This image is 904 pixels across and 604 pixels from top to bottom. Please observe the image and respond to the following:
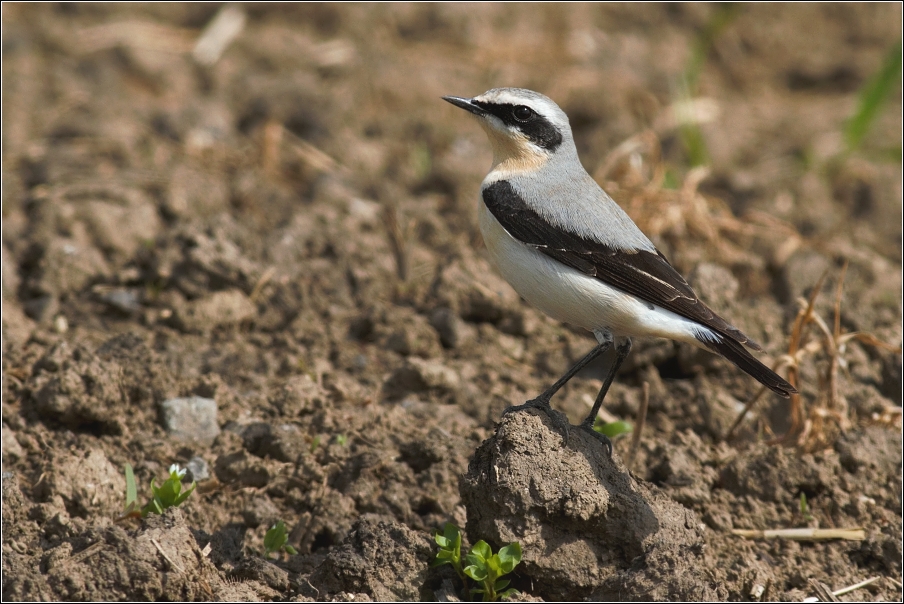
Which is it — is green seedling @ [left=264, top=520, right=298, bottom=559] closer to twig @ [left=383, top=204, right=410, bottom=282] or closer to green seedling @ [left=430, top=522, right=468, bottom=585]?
green seedling @ [left=430, top=522, right=468, bottom=585]

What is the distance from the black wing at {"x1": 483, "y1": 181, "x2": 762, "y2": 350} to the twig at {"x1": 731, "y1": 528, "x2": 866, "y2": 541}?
3.43 ft

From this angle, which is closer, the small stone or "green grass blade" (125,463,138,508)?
"green grass blade" (125,463,138,508)

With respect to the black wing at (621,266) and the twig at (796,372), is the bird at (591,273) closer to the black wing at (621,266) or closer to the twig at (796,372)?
the black wing at (621,266)

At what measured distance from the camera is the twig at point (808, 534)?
5.28 meters

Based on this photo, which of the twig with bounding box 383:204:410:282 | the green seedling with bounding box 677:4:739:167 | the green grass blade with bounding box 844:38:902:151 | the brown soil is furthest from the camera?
the green seedling with bounding box 677:4:739:167

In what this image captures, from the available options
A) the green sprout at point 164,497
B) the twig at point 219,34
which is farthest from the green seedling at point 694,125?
the green sprout at point 164,497

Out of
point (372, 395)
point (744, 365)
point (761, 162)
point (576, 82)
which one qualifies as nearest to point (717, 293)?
point (744, 365)

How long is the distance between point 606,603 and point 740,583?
778mm

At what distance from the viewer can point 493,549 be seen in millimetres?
4578

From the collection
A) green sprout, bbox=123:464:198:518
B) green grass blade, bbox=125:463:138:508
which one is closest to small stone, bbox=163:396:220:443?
green grass blade, bbox=125:463:138:508

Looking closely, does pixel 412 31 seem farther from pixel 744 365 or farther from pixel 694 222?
pixel 744 365

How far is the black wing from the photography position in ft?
17.1

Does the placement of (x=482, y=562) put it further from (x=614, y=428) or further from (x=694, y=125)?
(x=694, y=125)

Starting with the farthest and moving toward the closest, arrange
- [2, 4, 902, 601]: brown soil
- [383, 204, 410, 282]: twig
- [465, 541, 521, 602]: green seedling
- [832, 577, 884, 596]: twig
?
[383, 204, 410, 282]: twig < [832, 577, 884, 596]: twig < [2, 4, 902, 601]: brown soil < [465, 541, 521, 602]: green seedling
